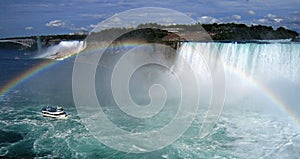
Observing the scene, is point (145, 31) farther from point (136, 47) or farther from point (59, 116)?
point (59, 116)

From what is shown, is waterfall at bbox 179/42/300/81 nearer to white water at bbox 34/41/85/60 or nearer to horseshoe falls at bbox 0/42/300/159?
horseshoe falls at bbox 0/42/300/159

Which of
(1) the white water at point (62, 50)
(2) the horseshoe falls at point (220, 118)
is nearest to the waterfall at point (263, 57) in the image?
(2) the horseshoe falls at point (220, 118)

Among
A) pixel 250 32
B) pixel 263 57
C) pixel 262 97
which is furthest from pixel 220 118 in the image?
pixel 250 32

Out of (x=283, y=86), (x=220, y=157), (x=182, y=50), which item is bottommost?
(x=220, y=157)

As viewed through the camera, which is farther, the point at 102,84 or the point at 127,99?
the point at 102,84

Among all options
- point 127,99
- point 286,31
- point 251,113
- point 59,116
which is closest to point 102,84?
point 127,99

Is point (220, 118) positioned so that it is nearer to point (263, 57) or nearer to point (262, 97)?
point (262, 97)
